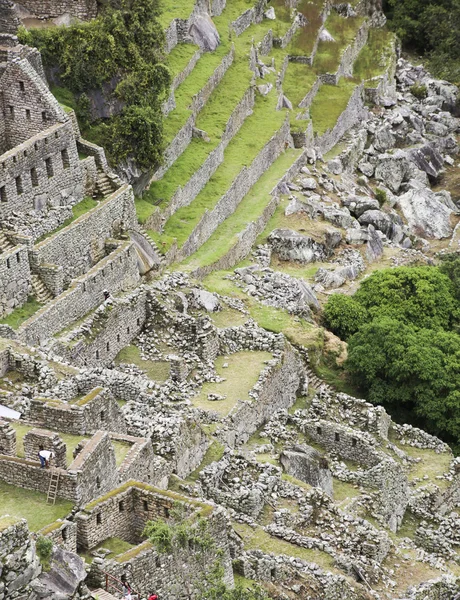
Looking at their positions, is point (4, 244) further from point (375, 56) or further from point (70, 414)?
point (375, 56)

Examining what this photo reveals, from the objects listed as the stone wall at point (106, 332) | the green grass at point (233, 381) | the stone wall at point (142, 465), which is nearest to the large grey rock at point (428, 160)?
the green grass at point (233, 381)

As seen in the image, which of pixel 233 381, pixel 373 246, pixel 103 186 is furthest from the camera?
pixel 373 246

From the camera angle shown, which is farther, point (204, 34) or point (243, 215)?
point (204, 34)

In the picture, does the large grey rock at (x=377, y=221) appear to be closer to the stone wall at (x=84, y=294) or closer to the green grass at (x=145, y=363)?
the stone wall at (x=84, y=294)

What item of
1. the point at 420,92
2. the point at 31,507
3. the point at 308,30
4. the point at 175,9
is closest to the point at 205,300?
the point at 31,507

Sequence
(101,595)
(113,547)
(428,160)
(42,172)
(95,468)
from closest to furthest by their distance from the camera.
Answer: (101,595), (113,547), (95,468), (42,172), (428,160)

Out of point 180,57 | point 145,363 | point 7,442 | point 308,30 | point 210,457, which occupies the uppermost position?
point 180,57

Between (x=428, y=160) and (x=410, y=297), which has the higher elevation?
(x=410, y=297)
